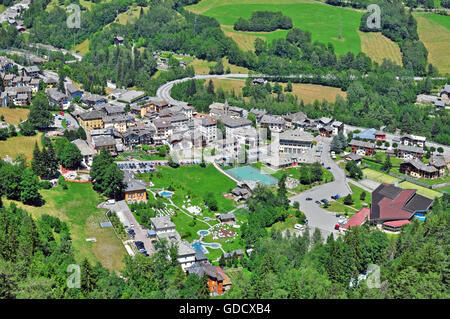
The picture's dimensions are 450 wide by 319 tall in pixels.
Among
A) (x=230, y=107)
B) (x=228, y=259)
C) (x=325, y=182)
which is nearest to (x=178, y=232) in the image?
(x=228, y=259)

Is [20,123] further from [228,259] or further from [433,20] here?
[433,20]

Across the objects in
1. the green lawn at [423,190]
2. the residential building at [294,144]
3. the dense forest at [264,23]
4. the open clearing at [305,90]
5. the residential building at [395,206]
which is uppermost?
the dense forest at [264,23]

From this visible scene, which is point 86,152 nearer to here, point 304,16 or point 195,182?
point 195,182

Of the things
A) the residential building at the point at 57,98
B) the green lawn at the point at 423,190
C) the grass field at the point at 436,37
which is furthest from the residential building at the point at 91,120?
the grass field at the point at 436,37

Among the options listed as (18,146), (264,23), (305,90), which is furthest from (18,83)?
(264,23)

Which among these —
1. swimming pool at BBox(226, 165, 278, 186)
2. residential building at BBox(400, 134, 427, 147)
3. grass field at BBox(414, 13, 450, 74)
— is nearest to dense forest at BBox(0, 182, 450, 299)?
swimming pool at BBox(226, 165, 278, 186)

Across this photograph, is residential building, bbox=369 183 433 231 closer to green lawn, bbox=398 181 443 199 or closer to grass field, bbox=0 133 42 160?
green lawn, bbox=398 181 443 199

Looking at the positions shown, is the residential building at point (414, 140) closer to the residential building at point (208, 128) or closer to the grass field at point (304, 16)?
the residential building at point (208, 128)
